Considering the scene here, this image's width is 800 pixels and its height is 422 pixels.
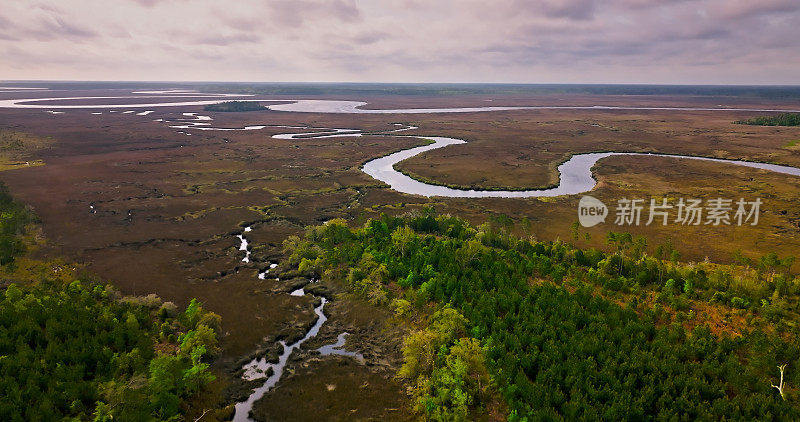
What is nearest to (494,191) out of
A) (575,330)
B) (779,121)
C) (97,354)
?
(575,330)

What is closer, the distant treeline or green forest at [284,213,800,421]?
green forest at [284,213,800,421]

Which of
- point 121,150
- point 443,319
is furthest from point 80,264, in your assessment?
point 121,150

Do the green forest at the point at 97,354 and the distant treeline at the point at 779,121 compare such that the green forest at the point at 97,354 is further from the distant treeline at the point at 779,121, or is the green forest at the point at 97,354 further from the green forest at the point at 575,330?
the distant treeline at the point at 779,121

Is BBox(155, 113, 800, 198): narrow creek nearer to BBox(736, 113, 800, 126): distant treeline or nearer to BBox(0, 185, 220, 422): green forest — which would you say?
BBox(0, 185, 220, 422): green forest

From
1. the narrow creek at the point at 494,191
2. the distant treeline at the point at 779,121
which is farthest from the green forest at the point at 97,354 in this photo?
the distant treeline at the point at 779,121

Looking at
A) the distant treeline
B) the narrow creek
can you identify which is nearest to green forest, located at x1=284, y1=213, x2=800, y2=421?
the narrow creek

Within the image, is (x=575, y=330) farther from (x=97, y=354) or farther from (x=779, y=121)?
(x=779, y=121)
